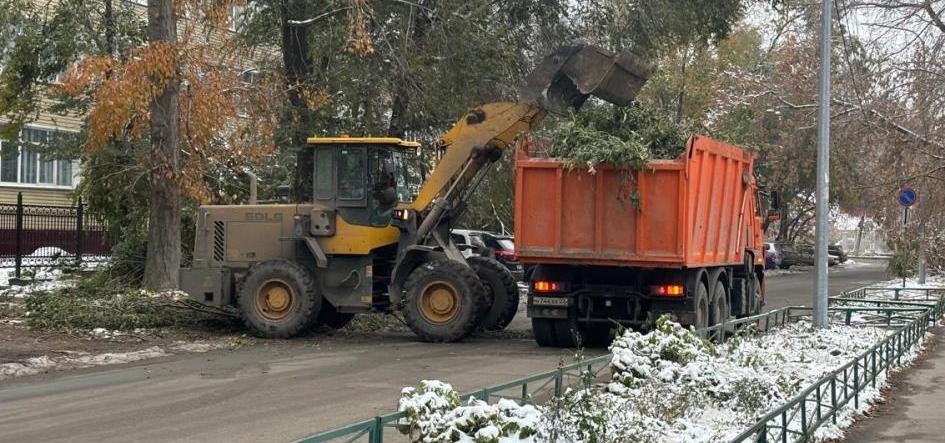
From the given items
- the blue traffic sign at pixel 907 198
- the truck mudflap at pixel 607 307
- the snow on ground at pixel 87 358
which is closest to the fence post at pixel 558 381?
the truck mudflap at pixel 607 307

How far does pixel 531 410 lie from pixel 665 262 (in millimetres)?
8851

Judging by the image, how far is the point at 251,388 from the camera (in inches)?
488

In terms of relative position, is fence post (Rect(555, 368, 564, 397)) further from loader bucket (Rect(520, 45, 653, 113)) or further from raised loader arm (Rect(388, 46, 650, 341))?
loader bucket (Rect(520, 45, 653, 113))

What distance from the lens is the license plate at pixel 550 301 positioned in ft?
53.4

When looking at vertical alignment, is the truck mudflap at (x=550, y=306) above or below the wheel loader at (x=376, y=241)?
below

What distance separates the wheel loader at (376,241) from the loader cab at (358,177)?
0.05ft

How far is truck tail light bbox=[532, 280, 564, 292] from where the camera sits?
1638 centimetres

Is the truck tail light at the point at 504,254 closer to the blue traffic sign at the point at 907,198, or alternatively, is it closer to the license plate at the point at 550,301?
the blue traffic sign at the point at 907,198

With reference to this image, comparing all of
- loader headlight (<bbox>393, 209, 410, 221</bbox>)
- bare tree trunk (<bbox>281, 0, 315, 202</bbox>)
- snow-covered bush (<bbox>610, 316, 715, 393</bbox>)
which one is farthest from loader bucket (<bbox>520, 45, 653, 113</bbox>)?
bare tree trunk (<bbox>281, 0, 315, 202</bbox>)

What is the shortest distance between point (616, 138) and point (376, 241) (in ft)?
14.2

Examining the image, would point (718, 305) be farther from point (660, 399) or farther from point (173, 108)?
point (173, 108)

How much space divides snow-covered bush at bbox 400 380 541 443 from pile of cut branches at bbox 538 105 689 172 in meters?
8.77

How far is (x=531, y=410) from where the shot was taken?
22.7 ft

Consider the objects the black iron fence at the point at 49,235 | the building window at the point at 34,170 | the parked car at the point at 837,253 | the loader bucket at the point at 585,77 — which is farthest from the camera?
the parked car at the point at 837,253
